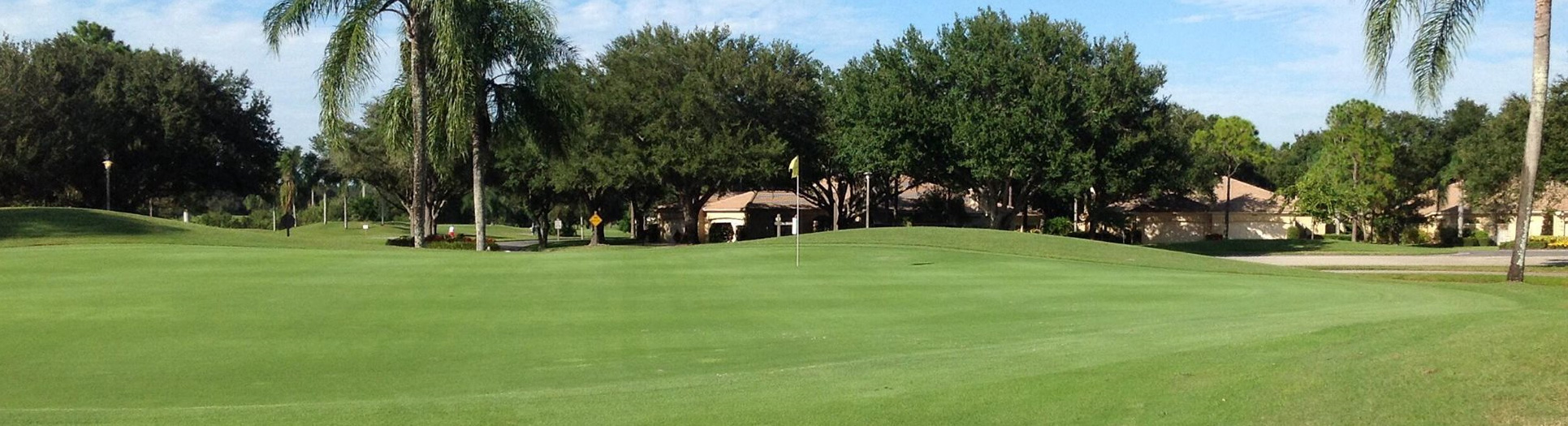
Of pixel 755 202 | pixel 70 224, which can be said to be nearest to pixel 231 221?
pixel 755 202

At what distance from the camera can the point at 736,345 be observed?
13.9m

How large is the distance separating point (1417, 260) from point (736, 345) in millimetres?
38850

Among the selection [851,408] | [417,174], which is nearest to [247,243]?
[417,174]

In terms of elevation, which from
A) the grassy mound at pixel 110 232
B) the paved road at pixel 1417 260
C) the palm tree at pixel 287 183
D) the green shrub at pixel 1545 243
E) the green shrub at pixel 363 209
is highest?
the palm tree at pixel 287 183

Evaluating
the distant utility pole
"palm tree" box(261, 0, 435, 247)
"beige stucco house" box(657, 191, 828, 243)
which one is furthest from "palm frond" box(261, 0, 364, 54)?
"beige stucco house" box(657, 191, 828, 243)

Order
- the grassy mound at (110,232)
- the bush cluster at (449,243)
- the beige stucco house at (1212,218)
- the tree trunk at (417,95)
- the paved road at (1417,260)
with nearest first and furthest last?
the grassy mound at (110,232) < the tree trunk at (417,95) < the bush cluster at (449,243) < the paved road at (1417,260) < the beige stucco house at (1212,218)

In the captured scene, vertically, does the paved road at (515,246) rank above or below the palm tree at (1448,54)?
below

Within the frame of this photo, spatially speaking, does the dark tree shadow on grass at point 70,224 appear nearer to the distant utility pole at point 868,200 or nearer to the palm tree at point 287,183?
the distant utility pole at point 868,200

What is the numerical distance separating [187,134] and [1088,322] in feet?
187

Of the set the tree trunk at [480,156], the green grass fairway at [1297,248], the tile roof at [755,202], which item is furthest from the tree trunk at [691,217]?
the tree trunk at [480,156]

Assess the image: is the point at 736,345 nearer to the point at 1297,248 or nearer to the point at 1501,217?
the point at 1297,248

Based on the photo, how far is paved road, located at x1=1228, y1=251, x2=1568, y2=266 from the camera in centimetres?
4003

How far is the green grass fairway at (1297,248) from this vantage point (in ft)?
176

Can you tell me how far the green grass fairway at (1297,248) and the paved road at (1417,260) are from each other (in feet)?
11.4
